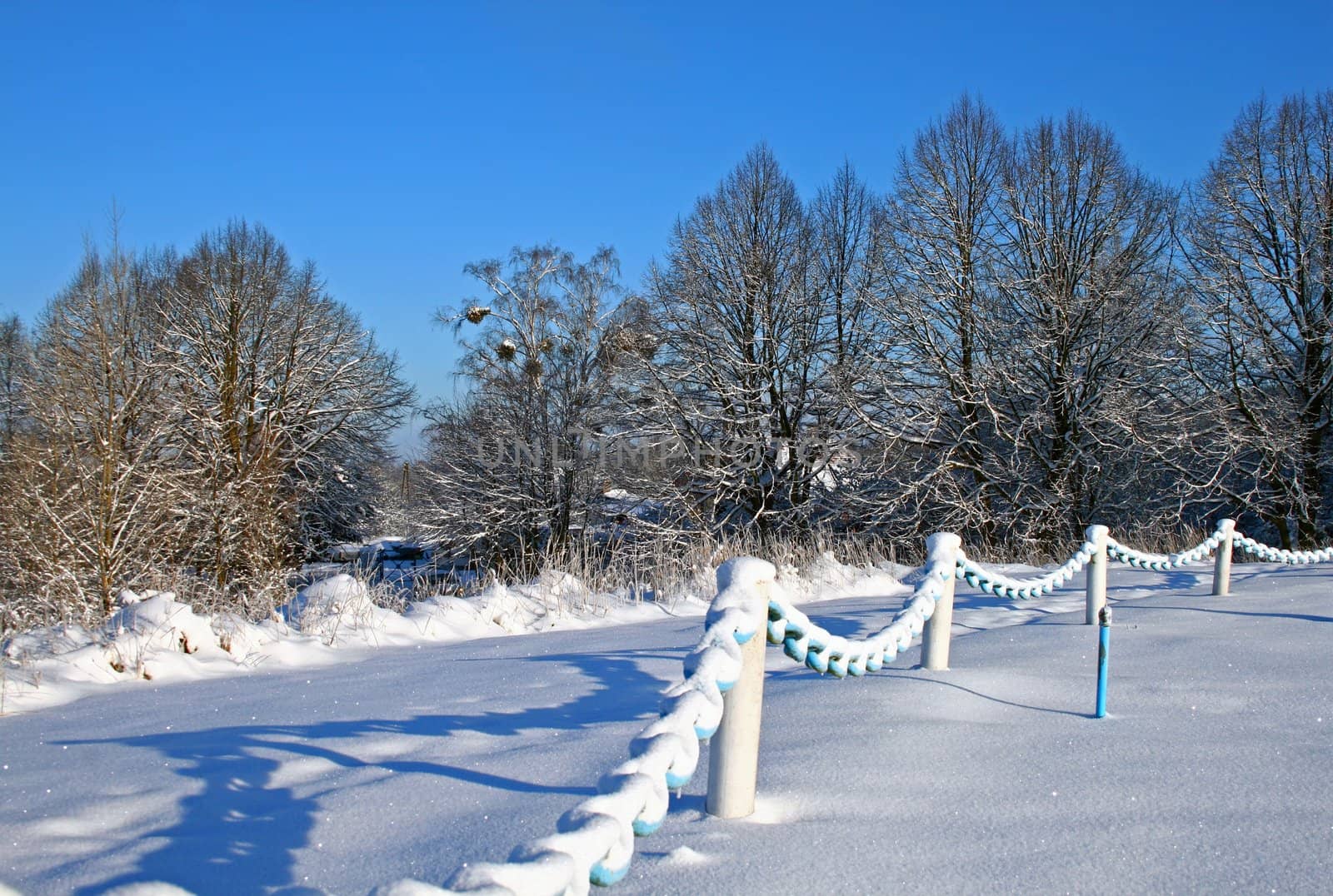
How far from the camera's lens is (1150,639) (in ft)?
18.2

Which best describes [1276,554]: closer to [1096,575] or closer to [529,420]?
[1096,575]

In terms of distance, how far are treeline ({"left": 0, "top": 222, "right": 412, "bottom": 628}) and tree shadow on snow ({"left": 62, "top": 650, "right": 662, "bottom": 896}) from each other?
5105 millimetres

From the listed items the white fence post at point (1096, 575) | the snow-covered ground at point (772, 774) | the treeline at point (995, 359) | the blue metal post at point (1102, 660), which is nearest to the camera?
the snow-covered ground at point (772, 774)

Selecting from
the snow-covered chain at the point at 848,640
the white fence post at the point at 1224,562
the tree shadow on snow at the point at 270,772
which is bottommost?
the tree shadow on snow at the point at 270,772

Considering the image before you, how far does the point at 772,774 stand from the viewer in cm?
319

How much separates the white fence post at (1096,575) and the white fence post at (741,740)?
452 cm

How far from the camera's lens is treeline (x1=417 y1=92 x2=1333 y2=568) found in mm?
17375

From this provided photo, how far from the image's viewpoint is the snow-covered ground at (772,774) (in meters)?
2.46

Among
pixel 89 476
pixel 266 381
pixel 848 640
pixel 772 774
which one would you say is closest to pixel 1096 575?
pixel 848 640

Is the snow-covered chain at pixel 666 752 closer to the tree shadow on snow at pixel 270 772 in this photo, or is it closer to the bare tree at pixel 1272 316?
the tree shadow on snow at pixel 270 772

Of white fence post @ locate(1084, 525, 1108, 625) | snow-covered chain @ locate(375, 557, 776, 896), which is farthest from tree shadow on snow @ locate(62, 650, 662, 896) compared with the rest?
white fence post @ locate(1084, 525, 1108, 625)

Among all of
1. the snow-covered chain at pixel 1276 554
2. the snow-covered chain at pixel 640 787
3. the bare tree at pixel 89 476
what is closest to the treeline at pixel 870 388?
the bare tree at pixel 89 476

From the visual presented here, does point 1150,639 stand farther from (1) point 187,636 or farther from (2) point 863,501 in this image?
(2) point 863,501

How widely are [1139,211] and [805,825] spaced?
19.2 meters
